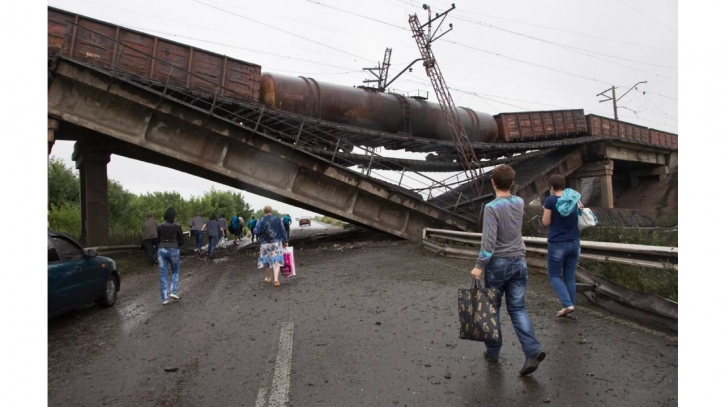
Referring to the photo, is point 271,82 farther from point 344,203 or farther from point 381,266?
point 381,266

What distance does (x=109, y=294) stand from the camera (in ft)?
25.7

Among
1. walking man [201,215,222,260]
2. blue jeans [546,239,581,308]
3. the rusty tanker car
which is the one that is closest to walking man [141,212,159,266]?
walking man [201,215,222,260]

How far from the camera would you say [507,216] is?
389 centimetres

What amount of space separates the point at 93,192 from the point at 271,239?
11104 mm

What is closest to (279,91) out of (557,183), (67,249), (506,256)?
(67,249)

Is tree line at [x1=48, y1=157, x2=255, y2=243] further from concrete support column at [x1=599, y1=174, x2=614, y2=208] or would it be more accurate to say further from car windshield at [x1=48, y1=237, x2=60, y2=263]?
concrete support column at [x1=599, y1=174, x2=614, y2=208]

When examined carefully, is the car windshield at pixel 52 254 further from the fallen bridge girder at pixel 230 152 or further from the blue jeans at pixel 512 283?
the fallen bridge girder at pixel 230 152

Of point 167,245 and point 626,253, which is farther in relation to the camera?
point 167,245

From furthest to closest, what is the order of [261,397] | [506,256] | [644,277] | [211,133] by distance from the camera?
[211,133] → [644,277] → [506,256] → [261,397]

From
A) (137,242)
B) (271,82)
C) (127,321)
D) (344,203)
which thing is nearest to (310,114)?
(271,82)

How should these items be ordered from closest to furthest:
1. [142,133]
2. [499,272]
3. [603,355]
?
[499,272]
[603,355]
[142,133]

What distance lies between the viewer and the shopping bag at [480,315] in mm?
3711

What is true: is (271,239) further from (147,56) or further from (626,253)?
(147,56)

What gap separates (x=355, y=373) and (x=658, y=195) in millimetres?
33188
